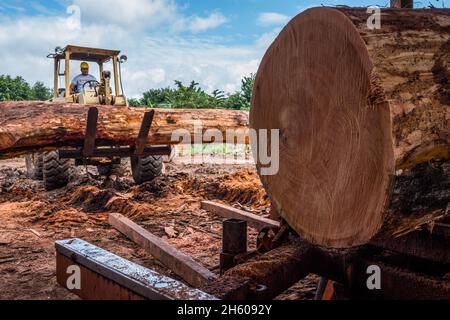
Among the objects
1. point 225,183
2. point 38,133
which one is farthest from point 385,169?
point 225,183

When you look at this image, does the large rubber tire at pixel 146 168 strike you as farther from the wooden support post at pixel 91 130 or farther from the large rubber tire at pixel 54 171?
the wooden support post at pixel 91 130

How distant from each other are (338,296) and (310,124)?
1.23 metres

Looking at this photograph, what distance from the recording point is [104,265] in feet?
5.86

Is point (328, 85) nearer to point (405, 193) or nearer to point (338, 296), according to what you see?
point (405, 193)

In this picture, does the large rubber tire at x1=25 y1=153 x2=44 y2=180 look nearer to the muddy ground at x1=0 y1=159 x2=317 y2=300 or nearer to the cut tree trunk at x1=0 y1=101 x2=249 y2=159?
the muddy ground at x1=0 y1=159 x2=317 y2=300

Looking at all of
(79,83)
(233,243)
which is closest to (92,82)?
(79,83)

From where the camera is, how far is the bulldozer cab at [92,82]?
29.6 ft

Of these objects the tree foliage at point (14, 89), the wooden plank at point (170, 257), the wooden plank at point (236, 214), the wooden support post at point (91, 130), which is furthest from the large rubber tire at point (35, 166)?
the tree foliage at point (14, 89)

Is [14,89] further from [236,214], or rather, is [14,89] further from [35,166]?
[236,214]

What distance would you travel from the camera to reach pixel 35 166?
391 inches

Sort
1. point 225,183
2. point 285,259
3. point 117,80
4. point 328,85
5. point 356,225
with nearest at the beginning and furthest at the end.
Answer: point 356,225 < point 328,85 < point 285,259 < point 225,183 < point 117,80

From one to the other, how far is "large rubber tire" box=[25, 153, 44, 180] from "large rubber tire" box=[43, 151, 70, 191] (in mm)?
1019

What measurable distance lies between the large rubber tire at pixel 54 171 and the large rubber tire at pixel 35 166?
1.02 metres
